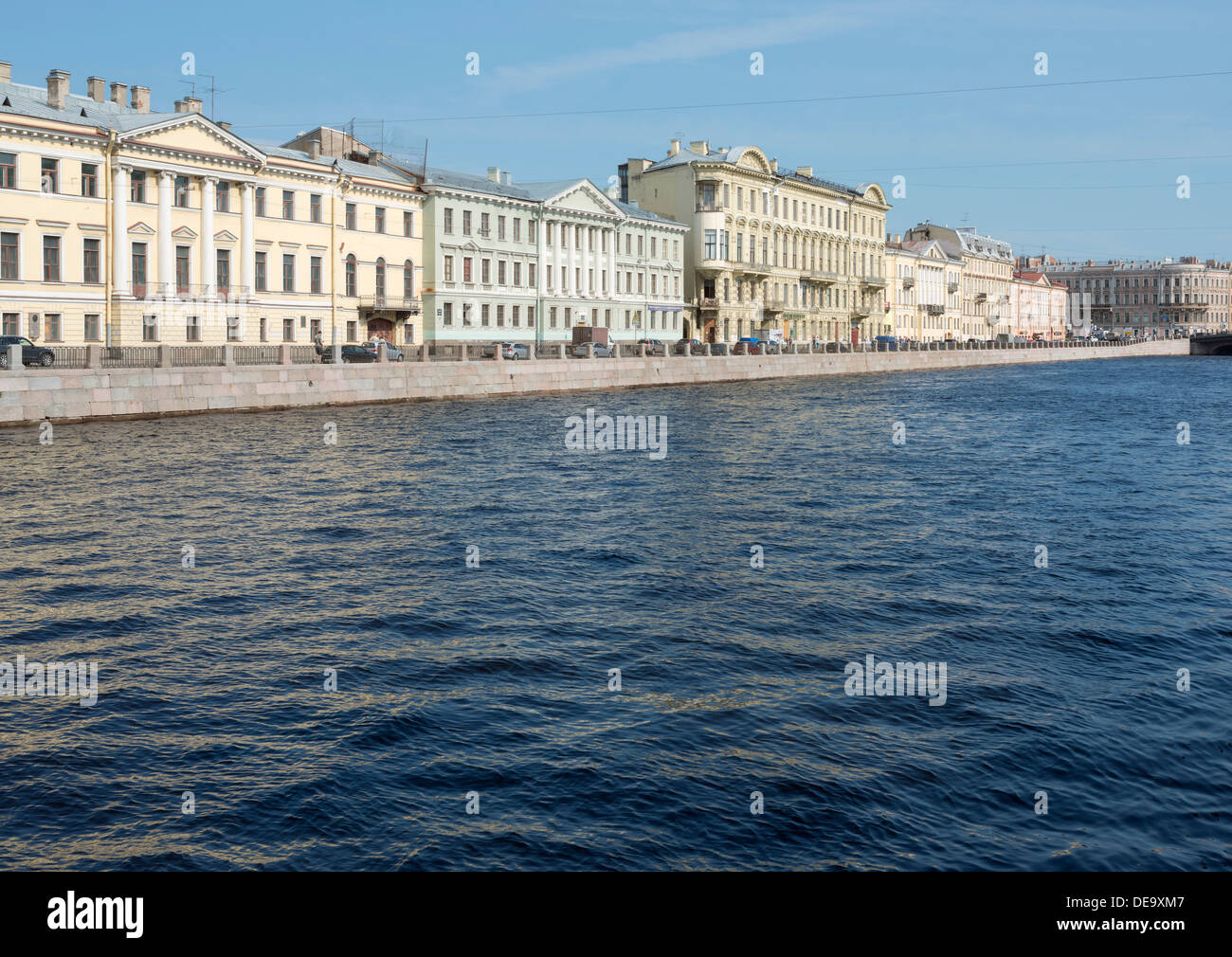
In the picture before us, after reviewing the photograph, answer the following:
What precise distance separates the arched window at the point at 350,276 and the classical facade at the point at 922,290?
5812 centimetres

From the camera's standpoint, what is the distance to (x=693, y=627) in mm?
10984

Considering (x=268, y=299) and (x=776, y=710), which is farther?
(x=268, y=299)

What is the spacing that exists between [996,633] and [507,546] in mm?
6087

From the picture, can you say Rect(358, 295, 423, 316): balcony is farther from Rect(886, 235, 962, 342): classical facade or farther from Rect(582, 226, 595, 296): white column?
Rect(886, 235, 962, 342): classical facade

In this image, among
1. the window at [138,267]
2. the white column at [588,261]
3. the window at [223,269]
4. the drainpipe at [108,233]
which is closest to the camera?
the drainpipe at [108,233]

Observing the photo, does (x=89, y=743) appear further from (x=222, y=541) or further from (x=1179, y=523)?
(x=1179, y=523)

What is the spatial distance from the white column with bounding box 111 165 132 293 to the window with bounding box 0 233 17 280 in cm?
351

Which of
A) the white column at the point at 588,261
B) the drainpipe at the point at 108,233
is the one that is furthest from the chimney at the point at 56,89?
the white column at the point at 588,261

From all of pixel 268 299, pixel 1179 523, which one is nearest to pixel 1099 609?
pixel 1179 523

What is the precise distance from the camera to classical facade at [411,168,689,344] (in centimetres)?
5869

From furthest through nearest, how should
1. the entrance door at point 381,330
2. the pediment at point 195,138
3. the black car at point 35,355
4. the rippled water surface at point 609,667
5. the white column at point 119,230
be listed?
the entrance door at point 381,330
the pediment at point 195,138
the white column at point 119,230
the black car at point 35,355
the rippled water surface at point 609,667

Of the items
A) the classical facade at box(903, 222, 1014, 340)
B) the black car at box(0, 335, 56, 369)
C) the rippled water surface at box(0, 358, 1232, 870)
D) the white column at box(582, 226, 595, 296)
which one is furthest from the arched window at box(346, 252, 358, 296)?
the classical facade at box(903, 222, 1014, 340)

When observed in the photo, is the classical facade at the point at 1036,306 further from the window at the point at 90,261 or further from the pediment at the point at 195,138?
the window at the point at 90,261

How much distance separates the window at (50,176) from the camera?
41.7 meters
